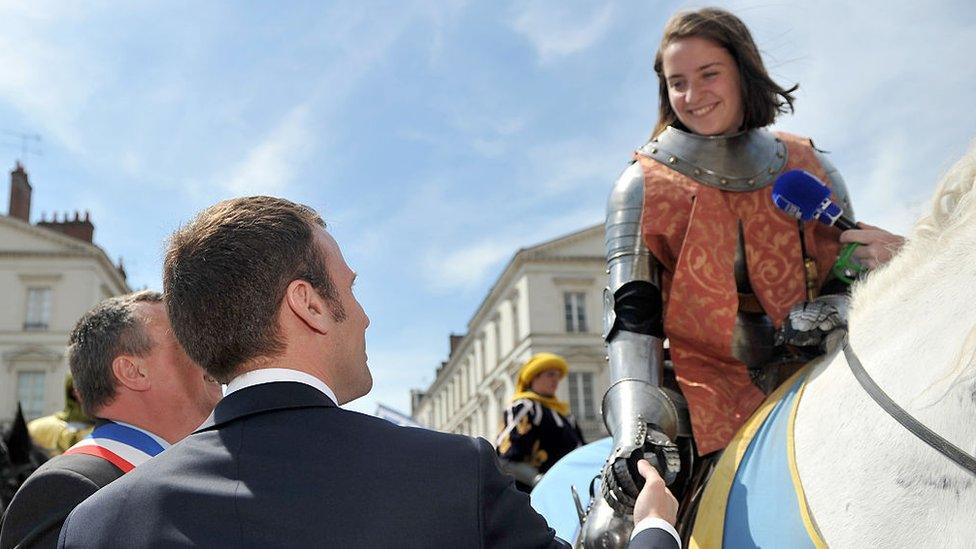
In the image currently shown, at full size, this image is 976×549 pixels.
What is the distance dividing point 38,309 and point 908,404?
161 feet

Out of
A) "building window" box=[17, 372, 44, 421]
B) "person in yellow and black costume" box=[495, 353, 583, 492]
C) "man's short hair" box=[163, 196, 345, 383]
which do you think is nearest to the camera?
"man's short hair" box=[163, 196, 345, 383]

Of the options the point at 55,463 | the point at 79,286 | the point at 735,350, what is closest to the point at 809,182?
the point at 735,350

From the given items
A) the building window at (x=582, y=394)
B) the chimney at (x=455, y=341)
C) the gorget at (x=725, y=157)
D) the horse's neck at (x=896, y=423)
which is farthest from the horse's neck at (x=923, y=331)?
the chimney at (x=455, y=341)

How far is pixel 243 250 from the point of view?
1676 millimetres

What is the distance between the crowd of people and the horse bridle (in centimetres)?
37

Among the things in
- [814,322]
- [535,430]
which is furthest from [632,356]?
[535,430]

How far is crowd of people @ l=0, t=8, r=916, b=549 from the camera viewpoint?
5.02 feet

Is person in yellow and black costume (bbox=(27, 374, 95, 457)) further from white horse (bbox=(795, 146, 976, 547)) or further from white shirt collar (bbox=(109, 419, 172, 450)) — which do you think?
white horse (bbox=(795, 146, 976, 547))

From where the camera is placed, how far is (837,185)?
3.18 metres

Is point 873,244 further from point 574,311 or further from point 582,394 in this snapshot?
point 574,311

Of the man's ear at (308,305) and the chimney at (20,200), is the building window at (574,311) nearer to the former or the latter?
the chimney at (20,200)

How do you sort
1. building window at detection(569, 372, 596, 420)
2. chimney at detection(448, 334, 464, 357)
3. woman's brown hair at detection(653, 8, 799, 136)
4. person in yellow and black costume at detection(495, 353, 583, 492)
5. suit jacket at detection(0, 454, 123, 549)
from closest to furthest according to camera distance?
1. suit jacket at detection(0, 454, 123, 549)
2. woman's brown hair at detection(653, 8, 799, 136)
3. person in yellow and black costume at detection(495, 353, 583, 492)
4. building window at detection(569, 372, 596, 420)
5. chimney at detection(448, 334, 464, 357)

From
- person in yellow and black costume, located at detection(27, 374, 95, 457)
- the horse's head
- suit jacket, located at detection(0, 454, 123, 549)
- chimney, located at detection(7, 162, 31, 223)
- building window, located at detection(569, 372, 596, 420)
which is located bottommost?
suit jacket, located at detection(0, 454, 123, 549)

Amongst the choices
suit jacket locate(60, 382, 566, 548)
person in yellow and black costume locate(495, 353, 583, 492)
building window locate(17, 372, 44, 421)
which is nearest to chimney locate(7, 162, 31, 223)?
building window locate(17, 372, 44, 421)
